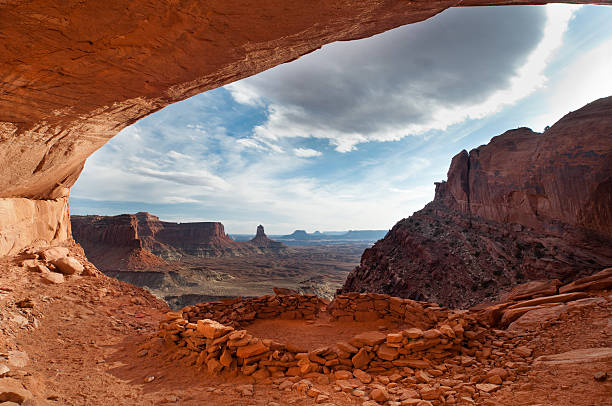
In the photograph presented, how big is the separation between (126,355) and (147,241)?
92971mm

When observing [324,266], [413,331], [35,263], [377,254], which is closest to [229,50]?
[413,331]

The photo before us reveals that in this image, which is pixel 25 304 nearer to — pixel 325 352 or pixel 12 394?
pixel 12 394

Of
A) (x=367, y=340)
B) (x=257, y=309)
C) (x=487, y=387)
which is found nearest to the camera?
(x=487, y=387)

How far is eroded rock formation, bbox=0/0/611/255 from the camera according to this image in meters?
3.54

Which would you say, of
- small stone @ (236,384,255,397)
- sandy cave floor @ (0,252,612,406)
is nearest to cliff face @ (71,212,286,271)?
sandy cave floor @ (0,252,612,406)

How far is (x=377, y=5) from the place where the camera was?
4234mm

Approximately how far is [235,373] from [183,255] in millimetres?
93909

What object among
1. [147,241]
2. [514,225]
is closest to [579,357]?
[514,225]

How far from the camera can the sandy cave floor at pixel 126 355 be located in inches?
135

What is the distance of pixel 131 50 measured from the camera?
4148 millimetres

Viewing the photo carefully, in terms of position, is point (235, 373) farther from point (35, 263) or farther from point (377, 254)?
point (377, 254)

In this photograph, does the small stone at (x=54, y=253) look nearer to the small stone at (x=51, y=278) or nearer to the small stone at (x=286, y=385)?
the small stone at (x=51, y=278)

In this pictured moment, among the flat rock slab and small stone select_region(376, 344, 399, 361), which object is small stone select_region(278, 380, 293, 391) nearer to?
small stone select_region(376, 344, 399, 361)

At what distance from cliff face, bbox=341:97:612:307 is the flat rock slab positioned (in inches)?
563
